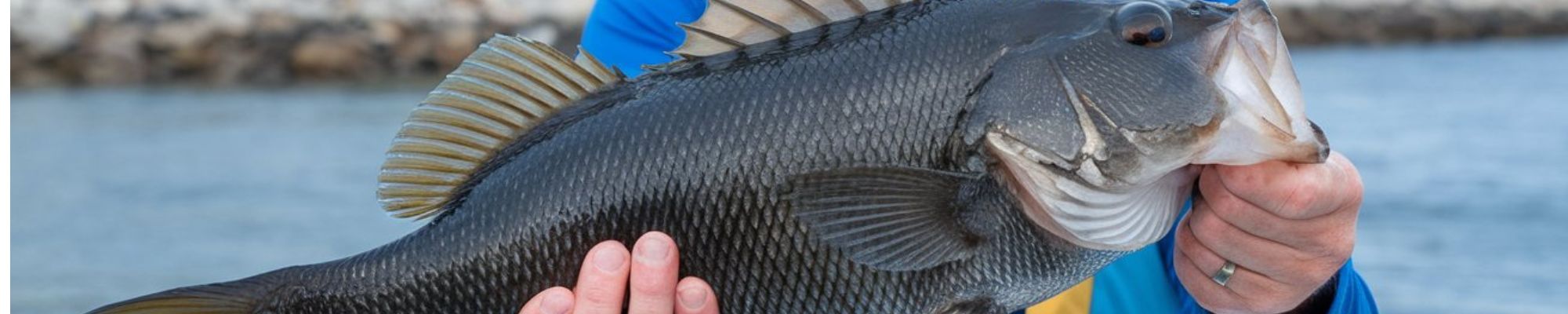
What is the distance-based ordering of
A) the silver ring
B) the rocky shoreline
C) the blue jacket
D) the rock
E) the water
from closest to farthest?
the silver ring < the blue jacket < the water < the rocky shoreline < the rock

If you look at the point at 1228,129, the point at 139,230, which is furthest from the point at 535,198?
the point at 139,230

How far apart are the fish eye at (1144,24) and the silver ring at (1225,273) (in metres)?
0.24

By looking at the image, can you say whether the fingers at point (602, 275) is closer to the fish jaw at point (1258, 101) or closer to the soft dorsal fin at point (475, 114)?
the soft dorsal fin at point (475, 114)

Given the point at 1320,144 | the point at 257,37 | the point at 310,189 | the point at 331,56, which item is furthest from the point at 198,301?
the point at 257,37

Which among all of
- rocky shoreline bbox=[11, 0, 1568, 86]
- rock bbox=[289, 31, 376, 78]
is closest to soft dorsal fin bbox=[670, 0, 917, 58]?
rocky shoreline bbox=[11, 0, 1568, 86]

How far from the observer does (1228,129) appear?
4.42 feet

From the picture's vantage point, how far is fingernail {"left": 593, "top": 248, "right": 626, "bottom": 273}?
1.45 metres

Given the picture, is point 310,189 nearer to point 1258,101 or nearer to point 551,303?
point 551,303

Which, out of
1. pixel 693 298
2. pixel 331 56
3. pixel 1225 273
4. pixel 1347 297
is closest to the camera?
pixel 693 298

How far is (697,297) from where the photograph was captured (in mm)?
1439

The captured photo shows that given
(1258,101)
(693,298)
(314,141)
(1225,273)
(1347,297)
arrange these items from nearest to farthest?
(1258,101) < (693,298) < (1225,273) < (1347,297) < (314,141)

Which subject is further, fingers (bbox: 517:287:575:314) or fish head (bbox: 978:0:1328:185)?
fingers (bbox: 517:287:575:314)

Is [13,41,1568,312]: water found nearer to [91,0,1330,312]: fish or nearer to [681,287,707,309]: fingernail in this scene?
[91,0,1330,312]: fish

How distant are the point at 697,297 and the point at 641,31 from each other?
2.18 ft
